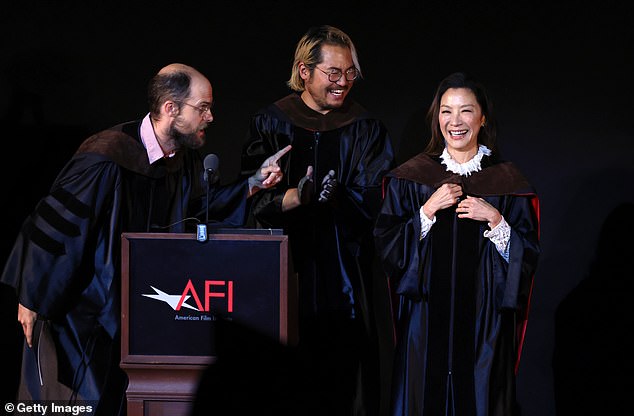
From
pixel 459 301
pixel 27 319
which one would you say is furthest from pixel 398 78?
pixel 27 319

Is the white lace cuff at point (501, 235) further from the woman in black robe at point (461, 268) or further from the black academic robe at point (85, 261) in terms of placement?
the black academic robe at point (85, 261)

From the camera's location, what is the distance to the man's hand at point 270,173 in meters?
3.73

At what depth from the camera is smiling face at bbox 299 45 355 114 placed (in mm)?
4059

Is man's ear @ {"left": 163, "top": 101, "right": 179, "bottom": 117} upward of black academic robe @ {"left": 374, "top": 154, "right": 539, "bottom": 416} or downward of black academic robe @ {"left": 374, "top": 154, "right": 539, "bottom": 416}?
upward

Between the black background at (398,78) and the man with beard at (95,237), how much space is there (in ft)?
3.08

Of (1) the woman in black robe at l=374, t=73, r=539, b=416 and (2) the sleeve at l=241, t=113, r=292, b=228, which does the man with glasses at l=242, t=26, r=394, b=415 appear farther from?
(1) the woman in black robe at l=374, t=73, r=539, b=416

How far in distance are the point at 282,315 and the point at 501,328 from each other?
1112 mm

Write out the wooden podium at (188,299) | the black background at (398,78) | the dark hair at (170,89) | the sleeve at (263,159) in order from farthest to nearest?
the black background at (398,78), the sleeve at (263,159), the dark hair at (170,89), the wooden podium at (188,299)

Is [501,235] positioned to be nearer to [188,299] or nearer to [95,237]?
[188,299]

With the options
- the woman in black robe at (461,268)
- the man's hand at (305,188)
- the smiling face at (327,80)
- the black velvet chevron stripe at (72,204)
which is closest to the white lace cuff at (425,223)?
the woman in black robe at (461,268)

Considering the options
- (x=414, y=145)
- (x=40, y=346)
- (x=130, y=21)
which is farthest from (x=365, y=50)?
(x=40, y=346)

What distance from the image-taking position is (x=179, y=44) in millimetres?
4711

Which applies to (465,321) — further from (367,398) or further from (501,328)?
(367,398)

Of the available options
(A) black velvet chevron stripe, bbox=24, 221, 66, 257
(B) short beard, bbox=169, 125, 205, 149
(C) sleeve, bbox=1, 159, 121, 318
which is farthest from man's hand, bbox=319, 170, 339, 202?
(A) black velvet chevron stripe, bbox=24, 221, 66, 257
